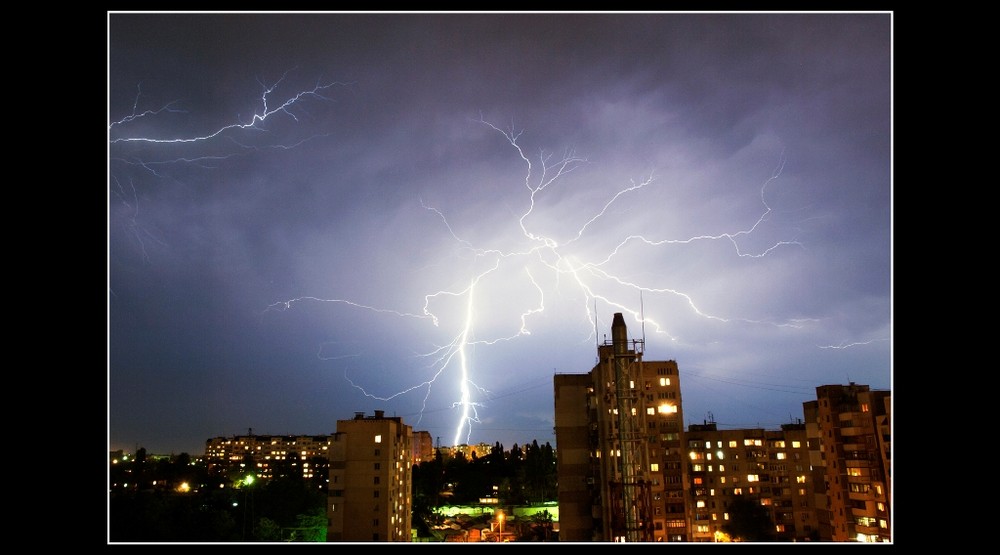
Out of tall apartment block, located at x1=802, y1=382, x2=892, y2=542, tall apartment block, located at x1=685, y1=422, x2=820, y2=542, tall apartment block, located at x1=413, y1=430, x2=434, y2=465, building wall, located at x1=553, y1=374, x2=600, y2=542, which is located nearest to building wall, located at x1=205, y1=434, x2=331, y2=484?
tall apartment block, located at x1=413, y1=430, x2=434, y2=465

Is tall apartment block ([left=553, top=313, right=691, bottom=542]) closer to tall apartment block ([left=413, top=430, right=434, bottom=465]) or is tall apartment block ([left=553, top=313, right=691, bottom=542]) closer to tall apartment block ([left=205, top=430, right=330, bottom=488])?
tall apartment block ([left=205, top=430, right=330, bottom=488])

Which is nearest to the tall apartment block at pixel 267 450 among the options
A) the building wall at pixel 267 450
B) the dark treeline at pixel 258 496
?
the building wall at pixel 267 450

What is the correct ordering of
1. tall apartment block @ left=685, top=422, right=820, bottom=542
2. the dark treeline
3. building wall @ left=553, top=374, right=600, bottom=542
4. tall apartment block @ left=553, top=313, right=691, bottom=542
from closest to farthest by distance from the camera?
tall apartment block @ left=553, top=313, right=691, bottom=542
building wall @ left=553, top=374, right=600, bottom=542
the dark treeline
tall apartment block @ left=685, top=422, right=820, bottom=542

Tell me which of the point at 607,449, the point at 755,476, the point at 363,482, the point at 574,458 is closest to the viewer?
the point at 607,449

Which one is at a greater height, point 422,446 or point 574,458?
point 574,458

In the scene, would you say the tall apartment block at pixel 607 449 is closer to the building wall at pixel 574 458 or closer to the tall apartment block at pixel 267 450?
the building wall at pixel 574 458

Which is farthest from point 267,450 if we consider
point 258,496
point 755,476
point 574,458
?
point 574,458

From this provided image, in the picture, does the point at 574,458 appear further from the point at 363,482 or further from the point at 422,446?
the point at 422,446
